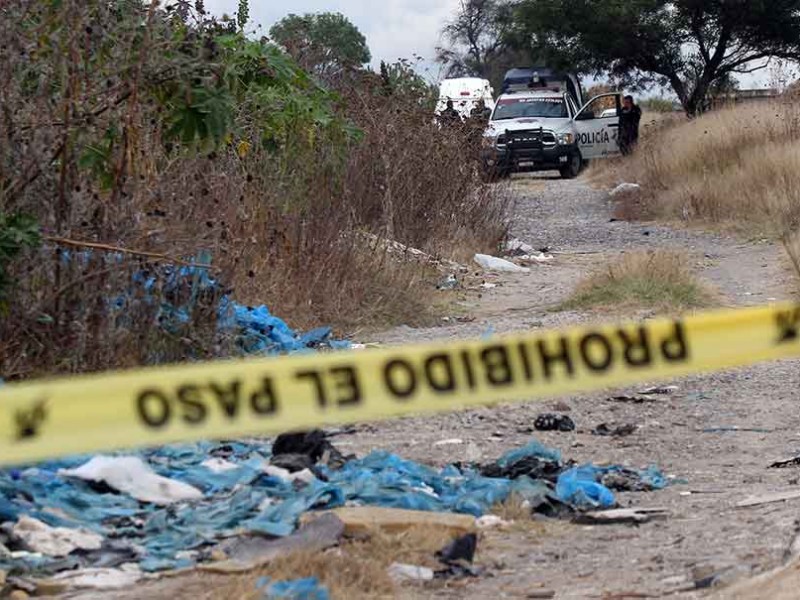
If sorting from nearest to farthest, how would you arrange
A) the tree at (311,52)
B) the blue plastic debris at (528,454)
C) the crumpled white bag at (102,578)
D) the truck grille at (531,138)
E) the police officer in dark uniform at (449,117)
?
1. the crumpled white bag at (102,578)
2. the blue plastic debris at (528,454)
3. the tree at (311,52)
4. the police officer in dark uniform at (449,117)
5. the truck grille at (531,138)

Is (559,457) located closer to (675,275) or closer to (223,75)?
(223,75)

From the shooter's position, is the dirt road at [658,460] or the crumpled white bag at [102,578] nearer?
the crumpled white bag at [102,578]

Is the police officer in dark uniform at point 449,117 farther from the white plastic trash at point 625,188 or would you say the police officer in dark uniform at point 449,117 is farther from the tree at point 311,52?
the white plastic trash at point 625,188

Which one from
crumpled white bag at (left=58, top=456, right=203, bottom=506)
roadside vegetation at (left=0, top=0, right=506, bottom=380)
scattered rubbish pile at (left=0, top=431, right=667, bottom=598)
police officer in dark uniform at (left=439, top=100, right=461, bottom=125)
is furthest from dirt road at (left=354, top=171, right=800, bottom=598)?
police officer in dark uniform at (left=439, top=100, right=461, bottom=125)

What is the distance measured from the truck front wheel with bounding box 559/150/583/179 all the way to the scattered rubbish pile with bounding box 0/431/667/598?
28129mm

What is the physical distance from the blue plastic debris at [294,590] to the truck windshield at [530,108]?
29188 millimetres

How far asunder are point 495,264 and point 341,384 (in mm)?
11983

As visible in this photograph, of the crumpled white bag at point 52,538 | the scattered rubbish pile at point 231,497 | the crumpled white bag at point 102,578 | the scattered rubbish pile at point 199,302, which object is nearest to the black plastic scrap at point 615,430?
the scattered rubbish pile at point 231,497

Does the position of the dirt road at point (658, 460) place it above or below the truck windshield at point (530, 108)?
below

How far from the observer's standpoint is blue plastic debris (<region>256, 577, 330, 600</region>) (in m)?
4.32

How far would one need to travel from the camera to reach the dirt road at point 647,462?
189 inches

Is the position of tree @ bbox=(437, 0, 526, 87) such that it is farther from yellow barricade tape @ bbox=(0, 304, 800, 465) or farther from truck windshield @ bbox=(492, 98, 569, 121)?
yellow barricade tape @ bbox=(0, 304, 800, 465)

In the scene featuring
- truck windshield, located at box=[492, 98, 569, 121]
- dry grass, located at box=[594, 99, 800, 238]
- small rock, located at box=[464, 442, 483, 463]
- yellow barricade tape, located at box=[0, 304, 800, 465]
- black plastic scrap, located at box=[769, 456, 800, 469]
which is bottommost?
black plastic scrap, located at box=[769, 456, 800, 469]

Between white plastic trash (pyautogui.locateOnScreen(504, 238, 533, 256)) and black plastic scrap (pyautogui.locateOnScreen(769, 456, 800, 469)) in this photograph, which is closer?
black plastic scrap (pyautogui.locateOnScreen(769, 456, 800, 469))
